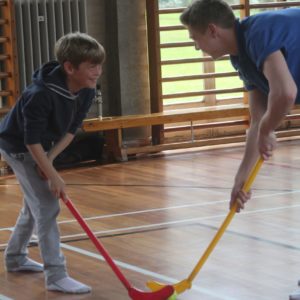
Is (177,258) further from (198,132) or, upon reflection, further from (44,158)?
(198,132)

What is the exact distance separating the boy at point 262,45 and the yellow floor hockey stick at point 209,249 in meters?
0.13

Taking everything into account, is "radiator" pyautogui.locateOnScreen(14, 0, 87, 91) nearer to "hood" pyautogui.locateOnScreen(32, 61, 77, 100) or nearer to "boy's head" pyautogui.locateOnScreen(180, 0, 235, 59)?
"hood" pyautogui.locateOnScreen(32, 61, 77, 100)

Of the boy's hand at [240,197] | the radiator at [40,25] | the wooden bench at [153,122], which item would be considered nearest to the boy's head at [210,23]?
the boy's hand at [240,197]

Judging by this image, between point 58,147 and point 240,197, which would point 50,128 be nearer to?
point 58,147

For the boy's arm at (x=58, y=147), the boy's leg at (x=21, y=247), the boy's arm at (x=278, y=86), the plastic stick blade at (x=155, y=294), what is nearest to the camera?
the boy's arm at (x=278, y=86)

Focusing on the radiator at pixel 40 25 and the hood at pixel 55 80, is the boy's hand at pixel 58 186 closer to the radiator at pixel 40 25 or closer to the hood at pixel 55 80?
the hood at pixel 55 80

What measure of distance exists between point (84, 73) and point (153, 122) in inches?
164

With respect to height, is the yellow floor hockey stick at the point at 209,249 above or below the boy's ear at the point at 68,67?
below

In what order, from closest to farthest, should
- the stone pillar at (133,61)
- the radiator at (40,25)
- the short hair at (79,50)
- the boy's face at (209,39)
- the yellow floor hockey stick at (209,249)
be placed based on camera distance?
the boy's face at (209,39) → the yellow floor hockey stick at (209,249) → the short hair at (79,50) → the radiator at (40,25) → the stone pillar at (133,61)

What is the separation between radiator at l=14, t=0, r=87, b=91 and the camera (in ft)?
24.2

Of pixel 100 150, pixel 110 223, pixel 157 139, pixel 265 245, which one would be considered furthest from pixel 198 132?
pixel 265 245

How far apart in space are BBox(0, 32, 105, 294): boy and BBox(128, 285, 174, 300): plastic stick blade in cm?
35

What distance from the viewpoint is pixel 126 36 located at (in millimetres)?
7848

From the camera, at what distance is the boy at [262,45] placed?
283 centimetres
